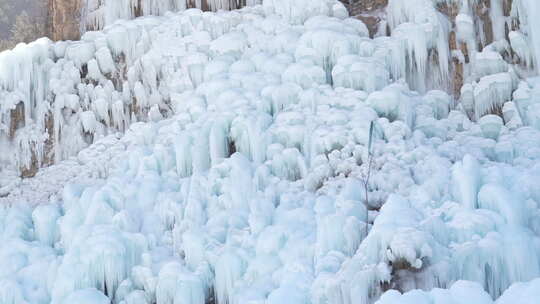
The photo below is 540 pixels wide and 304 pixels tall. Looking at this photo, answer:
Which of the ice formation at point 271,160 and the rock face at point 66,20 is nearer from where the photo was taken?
the ice formation at point 271,160

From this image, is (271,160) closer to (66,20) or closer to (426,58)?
(426,58)

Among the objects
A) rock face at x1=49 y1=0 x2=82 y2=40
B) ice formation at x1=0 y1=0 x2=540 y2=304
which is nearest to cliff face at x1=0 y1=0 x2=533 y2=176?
ice formation at x1=0 y1=0 x2=540 y2=304

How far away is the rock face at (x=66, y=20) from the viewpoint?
11.3m

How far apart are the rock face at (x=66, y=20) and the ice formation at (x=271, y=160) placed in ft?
1.93

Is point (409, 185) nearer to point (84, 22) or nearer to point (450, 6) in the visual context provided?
point (450, 6)

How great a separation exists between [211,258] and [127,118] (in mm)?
3807

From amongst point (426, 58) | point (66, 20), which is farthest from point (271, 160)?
point (66, 20)

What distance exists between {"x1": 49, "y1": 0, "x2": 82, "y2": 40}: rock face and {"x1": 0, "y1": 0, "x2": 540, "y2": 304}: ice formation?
0.59 meters

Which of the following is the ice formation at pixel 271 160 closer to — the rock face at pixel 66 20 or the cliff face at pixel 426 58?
the cliff face at pixel 426 58

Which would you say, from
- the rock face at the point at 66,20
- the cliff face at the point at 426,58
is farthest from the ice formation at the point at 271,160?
the rock face at the point at 66,20

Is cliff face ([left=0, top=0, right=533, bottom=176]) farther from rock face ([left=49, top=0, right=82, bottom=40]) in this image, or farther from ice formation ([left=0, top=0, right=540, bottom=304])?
rock face ([left=49, top=0, right=82, bottom=40])

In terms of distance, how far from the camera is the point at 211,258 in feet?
22.4

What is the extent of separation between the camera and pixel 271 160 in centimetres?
800

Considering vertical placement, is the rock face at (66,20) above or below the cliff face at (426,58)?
above
